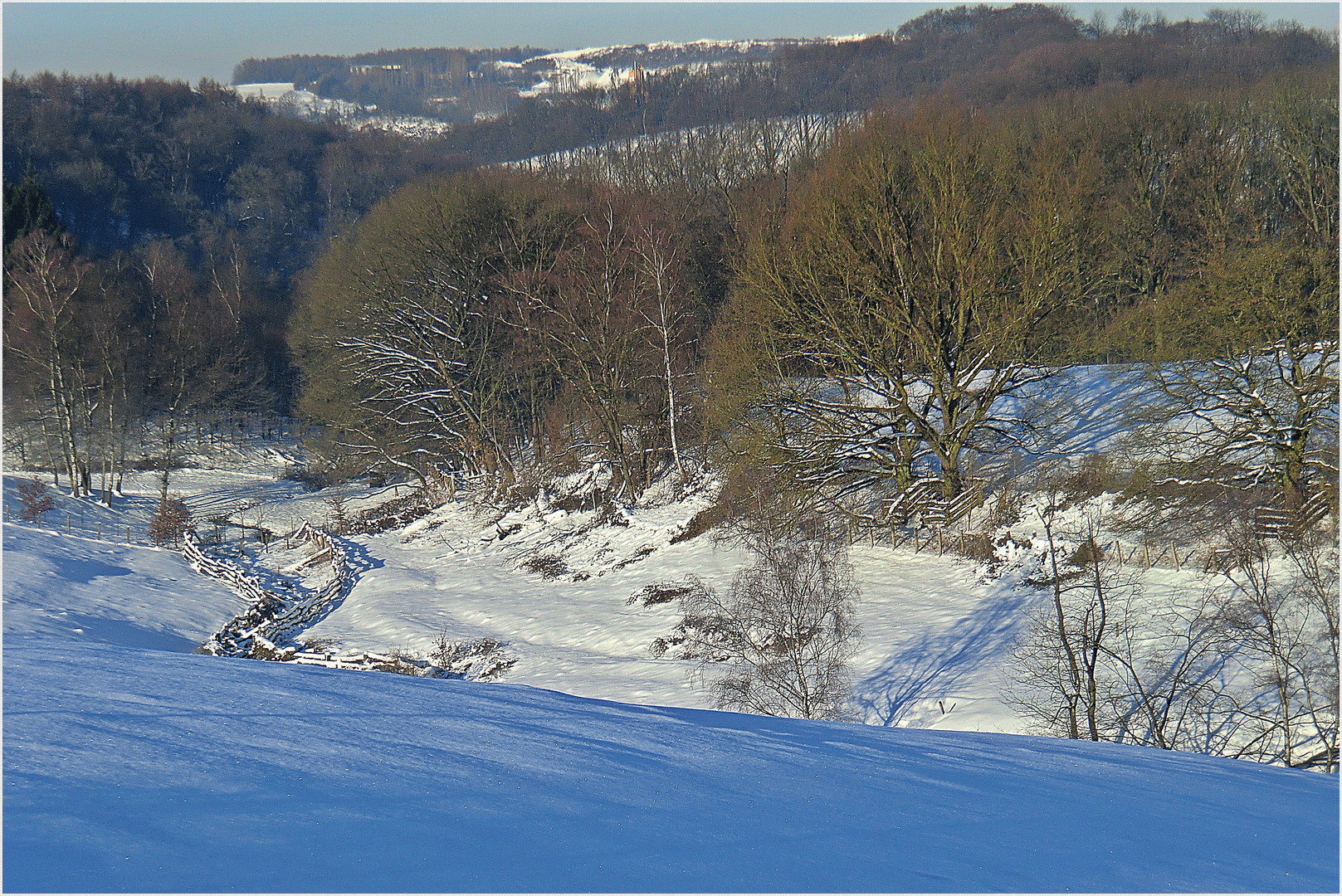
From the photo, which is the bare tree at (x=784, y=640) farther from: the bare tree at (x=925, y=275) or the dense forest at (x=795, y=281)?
the bare tree at (x=925, y=275)

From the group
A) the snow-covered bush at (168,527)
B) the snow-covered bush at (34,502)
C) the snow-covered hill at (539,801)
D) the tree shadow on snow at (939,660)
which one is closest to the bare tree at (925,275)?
the tree shadow on snow at (939,660)

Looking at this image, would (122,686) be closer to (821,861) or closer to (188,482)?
(821,861)

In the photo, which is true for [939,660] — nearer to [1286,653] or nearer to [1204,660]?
[1204,660]

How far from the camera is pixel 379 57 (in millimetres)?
143000

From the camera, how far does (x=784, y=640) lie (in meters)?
13.6

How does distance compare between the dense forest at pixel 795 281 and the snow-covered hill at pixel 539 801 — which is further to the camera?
the dense forest at pixel 795 281

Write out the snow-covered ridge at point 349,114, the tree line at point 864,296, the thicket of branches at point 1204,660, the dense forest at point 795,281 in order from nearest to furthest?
the thicket of branches at point 1204,660, the tree line at point 864,296, the dense forest at point 795,281, the snow-covered ridge at point 349,114

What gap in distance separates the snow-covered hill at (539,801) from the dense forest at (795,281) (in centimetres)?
1448

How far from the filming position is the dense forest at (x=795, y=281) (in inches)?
776

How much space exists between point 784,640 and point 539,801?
32.9 feet

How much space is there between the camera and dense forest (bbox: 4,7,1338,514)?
1970 cm

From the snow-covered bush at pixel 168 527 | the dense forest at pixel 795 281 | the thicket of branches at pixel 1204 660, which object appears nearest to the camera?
the thicket of branches at pixel 1204 660

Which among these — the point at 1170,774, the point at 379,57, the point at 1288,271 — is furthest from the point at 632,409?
the point at 379,57

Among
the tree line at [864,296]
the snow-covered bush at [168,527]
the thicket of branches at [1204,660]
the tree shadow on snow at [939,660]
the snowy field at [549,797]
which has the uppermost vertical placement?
the tree line at [864,296]
